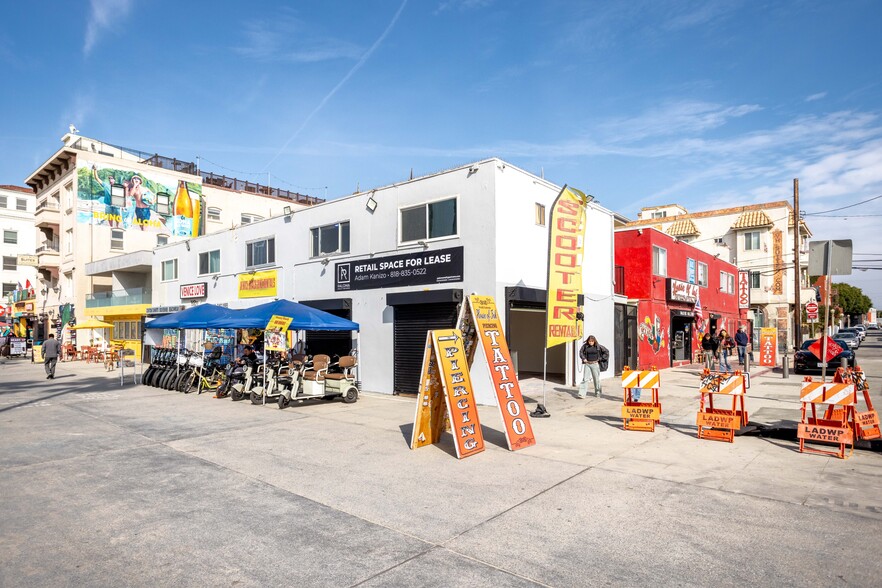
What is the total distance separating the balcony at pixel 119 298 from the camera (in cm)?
3020

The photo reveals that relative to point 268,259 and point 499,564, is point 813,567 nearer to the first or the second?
point 499,564

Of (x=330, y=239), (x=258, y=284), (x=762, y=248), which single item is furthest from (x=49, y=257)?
(x=762, y=248)

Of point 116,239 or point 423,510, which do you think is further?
point 116,239

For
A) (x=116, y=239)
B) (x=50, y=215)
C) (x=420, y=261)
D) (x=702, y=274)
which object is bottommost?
(x=420, y=261)

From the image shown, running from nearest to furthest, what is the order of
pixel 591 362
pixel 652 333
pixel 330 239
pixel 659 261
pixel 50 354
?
pixel 591 362
pixel 330 239
pixel 50 354
pixel 652 333
pixel 659 261

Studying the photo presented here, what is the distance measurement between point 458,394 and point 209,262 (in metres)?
19.5

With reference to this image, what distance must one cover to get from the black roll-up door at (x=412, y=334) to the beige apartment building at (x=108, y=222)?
65.7ft

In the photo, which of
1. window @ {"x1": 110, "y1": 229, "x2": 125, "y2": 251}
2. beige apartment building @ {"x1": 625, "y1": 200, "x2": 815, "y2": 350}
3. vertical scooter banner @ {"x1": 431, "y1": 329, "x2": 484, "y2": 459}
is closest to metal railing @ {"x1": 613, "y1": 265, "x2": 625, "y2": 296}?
vertical scooter banner @ {"x1": 431, "y1": 329, "x2": 484, "y2": 459}

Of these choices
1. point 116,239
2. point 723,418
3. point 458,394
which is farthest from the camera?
point 116,239

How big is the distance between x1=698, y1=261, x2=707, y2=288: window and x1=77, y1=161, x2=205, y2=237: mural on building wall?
109ft

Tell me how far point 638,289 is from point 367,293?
10.9 meters

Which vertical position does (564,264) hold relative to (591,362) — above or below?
above

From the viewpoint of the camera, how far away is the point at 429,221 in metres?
15.5

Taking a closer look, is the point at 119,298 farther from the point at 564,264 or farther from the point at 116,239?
the point at 564,264
